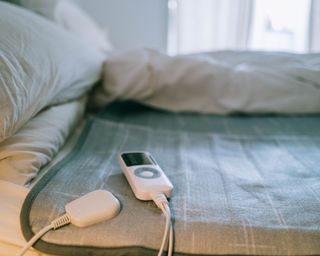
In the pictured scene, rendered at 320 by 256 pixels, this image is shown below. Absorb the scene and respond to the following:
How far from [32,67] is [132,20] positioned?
5.44 ft

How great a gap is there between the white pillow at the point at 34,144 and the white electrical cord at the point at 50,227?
0.13 metres

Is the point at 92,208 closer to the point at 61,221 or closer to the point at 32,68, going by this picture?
the point at 61,221

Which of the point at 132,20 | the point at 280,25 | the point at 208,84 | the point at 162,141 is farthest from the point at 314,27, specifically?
the point at 162,141

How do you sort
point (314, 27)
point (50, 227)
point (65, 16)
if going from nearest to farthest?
point (50, 227) → point (65, 16) → point (314, 27)

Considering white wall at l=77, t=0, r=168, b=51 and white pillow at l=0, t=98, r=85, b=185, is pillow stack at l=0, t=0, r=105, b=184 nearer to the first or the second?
white pillow at l=0, t=98, r=85, b=185

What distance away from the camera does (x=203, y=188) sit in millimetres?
480

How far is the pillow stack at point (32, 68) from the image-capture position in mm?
471

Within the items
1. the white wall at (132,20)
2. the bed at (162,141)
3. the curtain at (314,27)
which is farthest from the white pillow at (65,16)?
the curtain at (314,27)

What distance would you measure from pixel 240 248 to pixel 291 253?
0.18ft

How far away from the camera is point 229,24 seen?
1948 mm

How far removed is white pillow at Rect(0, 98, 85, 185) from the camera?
0.48m

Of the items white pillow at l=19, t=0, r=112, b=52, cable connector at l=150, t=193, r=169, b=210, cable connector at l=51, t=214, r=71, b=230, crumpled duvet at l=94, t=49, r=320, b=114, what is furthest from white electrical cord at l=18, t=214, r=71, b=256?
white pillow at l=19, t=0, r=112, b=52

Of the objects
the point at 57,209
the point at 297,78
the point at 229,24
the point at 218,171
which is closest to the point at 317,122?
the point at 297,78

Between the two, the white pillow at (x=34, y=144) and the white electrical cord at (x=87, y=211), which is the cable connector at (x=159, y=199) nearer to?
the white electrical cord at (x=87, y=211)
